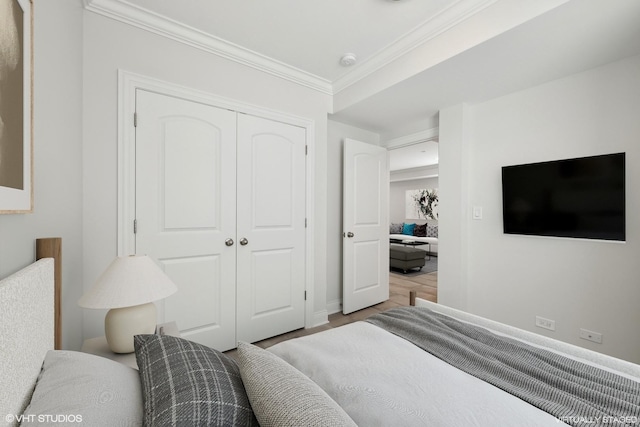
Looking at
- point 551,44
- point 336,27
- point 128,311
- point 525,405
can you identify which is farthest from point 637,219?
point 128,311

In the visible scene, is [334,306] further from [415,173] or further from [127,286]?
[415,173]

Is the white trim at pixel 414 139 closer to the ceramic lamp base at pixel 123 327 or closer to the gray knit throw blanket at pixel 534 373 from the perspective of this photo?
the gray knit throw blanket at pixel 534 373

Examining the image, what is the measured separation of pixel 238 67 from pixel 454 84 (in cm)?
186

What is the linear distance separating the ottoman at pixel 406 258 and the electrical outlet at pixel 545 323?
3.10 meters

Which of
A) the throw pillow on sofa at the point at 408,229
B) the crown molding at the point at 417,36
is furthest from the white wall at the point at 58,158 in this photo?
the throw pillow on sofa at the point at 408,229

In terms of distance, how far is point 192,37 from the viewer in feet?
6.86

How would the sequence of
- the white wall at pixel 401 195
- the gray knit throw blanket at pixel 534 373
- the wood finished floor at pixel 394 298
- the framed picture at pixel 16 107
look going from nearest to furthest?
the framed picture at pixel 16 107 < the gray knit throw blanket at pixel 534 373 < the wood finished floor at pixel 394 298 < the white wall at pixel 401 195

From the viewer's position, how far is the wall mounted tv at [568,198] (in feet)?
6.33

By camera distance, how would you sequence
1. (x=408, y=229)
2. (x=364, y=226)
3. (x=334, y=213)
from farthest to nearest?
(x=408, y=229) < (x=364, y=226) < (x=334, y=213)

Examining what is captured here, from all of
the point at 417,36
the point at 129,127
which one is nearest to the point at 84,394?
the point at 129,127

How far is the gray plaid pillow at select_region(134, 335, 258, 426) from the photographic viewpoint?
593 mm

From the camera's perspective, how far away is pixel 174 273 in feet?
6.79

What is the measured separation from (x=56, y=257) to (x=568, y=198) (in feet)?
10.3

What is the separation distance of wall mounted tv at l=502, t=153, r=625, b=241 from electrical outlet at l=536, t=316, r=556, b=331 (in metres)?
0.73
